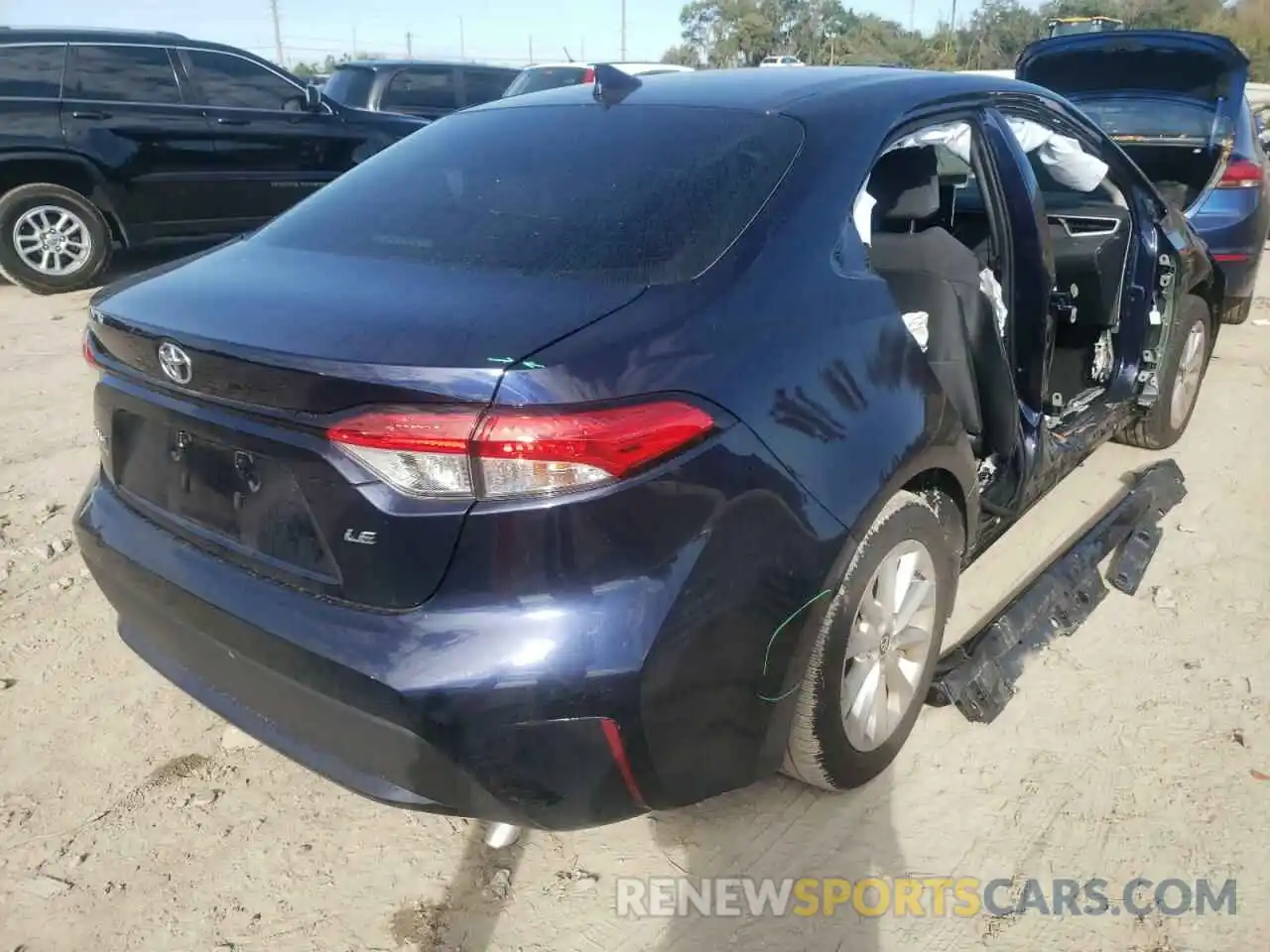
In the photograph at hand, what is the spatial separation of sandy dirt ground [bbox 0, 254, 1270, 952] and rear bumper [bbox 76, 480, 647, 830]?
0.42 metres

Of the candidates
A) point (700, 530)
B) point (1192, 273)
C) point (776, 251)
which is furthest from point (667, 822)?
point (1192, 273)

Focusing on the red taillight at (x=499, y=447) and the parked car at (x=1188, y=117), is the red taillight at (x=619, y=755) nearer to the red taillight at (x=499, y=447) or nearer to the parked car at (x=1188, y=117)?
the red taillight at (x=499, y=447)

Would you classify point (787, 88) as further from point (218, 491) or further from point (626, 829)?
point (626, 829)

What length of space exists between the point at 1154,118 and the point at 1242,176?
1.04 m

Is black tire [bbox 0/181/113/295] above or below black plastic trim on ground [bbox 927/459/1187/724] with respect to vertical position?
above

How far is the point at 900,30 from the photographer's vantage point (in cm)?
5828

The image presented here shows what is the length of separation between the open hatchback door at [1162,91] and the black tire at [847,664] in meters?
4.38

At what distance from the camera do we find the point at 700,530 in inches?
69.5

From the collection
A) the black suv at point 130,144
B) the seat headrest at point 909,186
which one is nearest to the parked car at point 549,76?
the black suv at point 130,144

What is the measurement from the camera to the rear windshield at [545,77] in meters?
11.5

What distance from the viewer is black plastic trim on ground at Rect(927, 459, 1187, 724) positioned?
2684mm

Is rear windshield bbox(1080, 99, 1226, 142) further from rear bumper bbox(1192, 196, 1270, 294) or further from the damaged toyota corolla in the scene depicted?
the damaged toyota corolla

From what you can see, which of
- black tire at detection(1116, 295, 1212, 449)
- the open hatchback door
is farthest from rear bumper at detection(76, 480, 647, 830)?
the open hatchback door

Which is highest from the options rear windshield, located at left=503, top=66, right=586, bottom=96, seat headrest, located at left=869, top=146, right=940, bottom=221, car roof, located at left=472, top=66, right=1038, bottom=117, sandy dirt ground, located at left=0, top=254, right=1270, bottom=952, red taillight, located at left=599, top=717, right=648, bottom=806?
rear windshield, located at left=503, top=66, right=586, bottom=96
